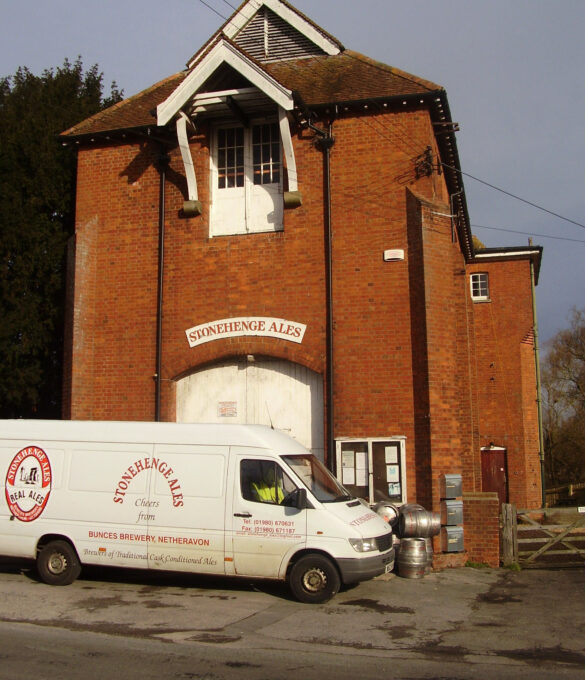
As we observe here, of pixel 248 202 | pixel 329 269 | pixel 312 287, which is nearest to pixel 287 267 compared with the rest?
pixel 312 287

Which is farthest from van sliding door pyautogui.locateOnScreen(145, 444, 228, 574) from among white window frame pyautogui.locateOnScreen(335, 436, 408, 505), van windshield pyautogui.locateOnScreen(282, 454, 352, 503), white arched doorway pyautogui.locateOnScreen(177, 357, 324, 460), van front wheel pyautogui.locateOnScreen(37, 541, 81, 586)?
white arched doorway pyautogui.locateOnScreen(177, 357, 324, 460)

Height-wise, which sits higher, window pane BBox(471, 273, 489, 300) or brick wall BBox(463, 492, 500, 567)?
window pane BBox(471, 273, 489, 300)

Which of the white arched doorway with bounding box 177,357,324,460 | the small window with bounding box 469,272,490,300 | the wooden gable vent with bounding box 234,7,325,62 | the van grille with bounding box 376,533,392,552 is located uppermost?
the wooden gable vent with bounding box 234,7,325,62

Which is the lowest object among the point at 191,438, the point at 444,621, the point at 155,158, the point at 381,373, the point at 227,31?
the point at 444,621

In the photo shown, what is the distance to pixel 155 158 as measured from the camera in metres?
14.7

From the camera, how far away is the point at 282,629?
7.83 meters

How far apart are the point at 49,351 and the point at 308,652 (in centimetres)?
1153

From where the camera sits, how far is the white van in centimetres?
931

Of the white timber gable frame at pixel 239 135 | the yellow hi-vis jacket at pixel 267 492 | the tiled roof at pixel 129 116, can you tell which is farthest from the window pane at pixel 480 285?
the yellow hi-vis jacket at pixel 267 492

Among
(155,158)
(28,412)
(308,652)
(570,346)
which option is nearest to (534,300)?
(155,158)

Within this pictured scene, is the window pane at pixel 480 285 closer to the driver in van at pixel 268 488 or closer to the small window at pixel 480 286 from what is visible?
the small window at pixel 480 286

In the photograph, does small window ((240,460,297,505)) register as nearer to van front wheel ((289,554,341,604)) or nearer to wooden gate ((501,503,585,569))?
van front wheel ((289,554,341,604))

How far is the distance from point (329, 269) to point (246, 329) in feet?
6.51

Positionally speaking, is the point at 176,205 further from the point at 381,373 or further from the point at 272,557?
the point at 272,557
